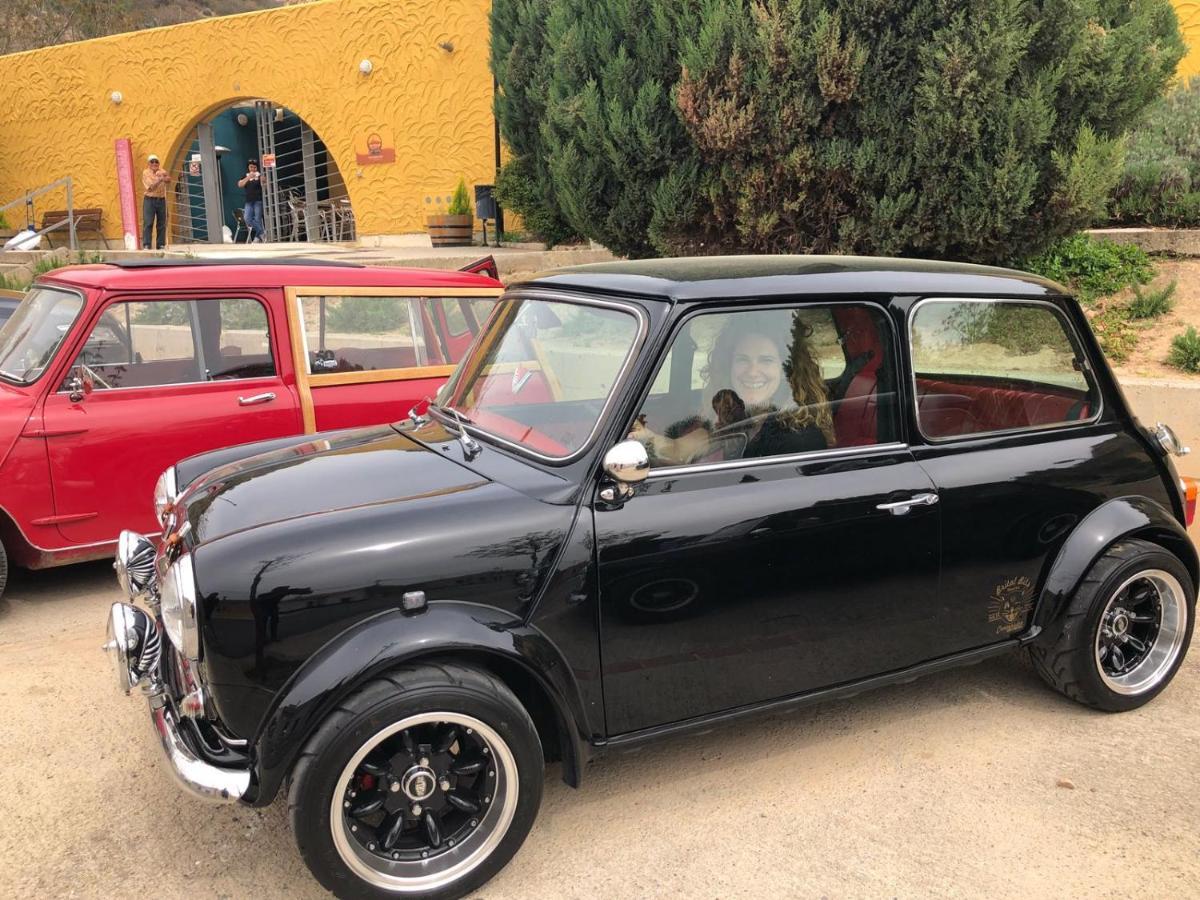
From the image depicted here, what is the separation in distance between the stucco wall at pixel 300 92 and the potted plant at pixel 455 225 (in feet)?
4.02

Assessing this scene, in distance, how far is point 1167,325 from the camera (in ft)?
25.6

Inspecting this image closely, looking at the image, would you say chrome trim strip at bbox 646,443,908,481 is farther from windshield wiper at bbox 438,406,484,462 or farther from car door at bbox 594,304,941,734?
windshield wiper at bbox 438,406,484,462

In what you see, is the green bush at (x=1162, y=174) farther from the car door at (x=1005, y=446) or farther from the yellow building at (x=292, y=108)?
the yellow building at (x=292, y=108)

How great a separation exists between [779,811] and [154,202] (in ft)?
53.4

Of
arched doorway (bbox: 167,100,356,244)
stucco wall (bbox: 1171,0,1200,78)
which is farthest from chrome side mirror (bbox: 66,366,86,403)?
arched doorway (bbox: 167,100,356,244)

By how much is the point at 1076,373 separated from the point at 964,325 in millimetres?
566

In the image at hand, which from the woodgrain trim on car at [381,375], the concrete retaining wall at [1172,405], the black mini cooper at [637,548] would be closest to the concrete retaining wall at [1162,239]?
the concrete retaining wall at [1172,405]

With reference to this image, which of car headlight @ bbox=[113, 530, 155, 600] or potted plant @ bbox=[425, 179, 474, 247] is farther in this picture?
potted plant @ bbox=[425, 179, 474, 247]

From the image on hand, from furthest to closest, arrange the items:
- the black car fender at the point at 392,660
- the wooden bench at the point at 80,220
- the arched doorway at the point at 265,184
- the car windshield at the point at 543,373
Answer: the arched doorway at the point at 265,184, the wooden bench at the point at 80,220, the car windshield at the point at 543,373, the black car fender at the point at 392,660

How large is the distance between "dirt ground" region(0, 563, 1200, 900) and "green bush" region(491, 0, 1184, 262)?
4.92 meters

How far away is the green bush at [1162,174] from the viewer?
8906 millimetres

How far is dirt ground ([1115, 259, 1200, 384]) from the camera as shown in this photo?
7148 millimetres

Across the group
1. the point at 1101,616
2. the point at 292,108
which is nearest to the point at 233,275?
the point at 1101,616

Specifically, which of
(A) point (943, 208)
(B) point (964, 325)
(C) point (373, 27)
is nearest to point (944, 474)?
(B) point (964, 325)
